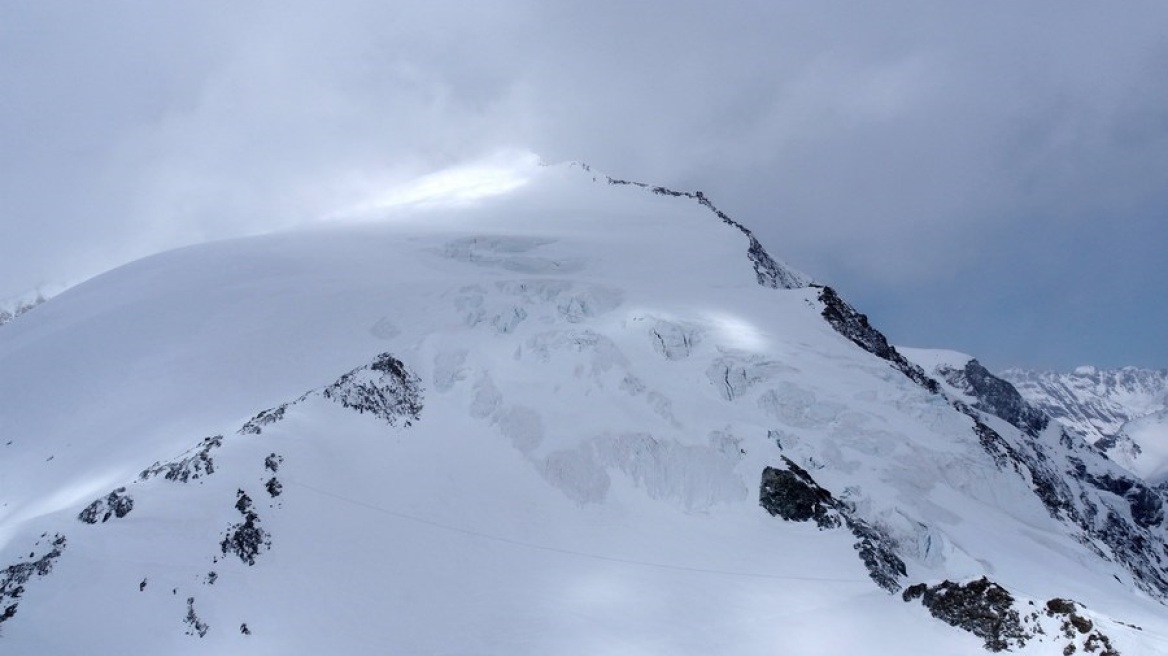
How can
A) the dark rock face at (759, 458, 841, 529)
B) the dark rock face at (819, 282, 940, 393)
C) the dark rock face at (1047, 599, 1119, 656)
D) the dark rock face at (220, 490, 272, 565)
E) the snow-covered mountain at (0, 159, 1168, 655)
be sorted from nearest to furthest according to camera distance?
the dark rock face at (1047, 599, 1119, 656)
the snow-covered mountain at (0, 159, 1168, 655)
the dark rock face at (220, 490, 272, 565)
the dark rock face at (759, 458, 841, 529)
the dark rock face at (819, 282, 940, 393)

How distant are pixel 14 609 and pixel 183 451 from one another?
41.6ft

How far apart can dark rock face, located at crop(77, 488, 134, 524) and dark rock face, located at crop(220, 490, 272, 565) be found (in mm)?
4494

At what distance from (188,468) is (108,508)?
3.70 m

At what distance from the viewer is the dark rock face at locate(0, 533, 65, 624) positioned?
27.3 meters

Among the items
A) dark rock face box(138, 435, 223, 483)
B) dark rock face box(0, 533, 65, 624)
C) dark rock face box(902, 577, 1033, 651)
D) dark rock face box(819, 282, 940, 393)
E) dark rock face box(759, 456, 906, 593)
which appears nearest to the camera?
dark rock face box(0, 533, 65, 624)

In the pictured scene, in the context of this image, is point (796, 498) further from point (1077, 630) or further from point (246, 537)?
point (246, 537)

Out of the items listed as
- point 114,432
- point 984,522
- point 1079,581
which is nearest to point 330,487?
point 114,432

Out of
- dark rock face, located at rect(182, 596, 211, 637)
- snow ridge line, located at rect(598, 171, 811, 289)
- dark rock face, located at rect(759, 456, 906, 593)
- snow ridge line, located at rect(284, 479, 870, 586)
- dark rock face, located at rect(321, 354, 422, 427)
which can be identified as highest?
snow ridge line, located at rect(598, 171, 811, 289)

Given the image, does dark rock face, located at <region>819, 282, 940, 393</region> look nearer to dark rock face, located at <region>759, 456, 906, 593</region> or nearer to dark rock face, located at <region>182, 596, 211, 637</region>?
dark rock face, located at <region>759, 456, 906, 593</region>

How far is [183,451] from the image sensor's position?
128 ft

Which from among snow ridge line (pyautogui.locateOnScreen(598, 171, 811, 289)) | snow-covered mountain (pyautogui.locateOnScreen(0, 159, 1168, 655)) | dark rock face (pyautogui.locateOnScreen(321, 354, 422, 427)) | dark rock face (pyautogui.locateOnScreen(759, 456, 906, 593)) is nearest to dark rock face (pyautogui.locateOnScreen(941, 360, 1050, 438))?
snow ridge line (pyautogui.locateOnScreen(598, 171, 811, 289))

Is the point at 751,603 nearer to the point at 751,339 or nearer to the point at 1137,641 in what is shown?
the point at 1137,641

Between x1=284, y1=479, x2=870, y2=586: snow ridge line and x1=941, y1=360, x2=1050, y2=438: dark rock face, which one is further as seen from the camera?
x1=941, y1=360, x2=1050, y2=438: dark rock face

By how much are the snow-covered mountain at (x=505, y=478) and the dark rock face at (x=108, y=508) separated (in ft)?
0.45
